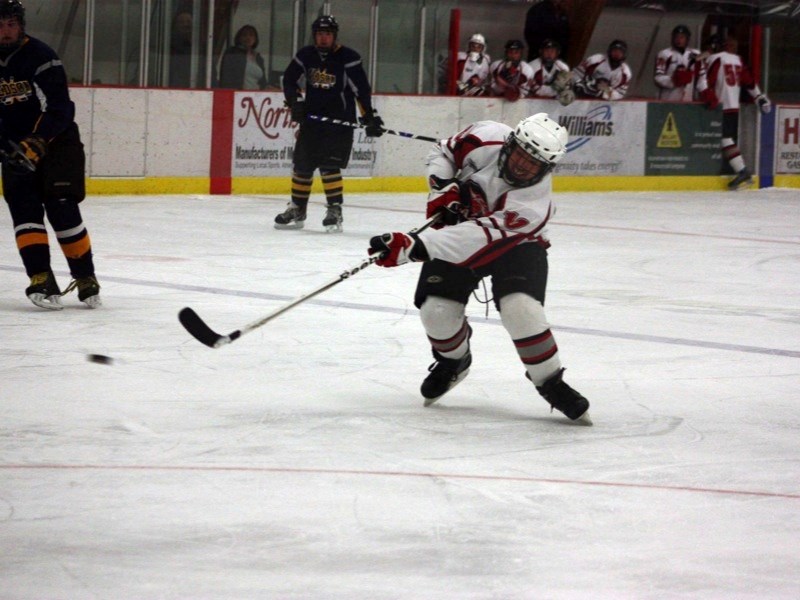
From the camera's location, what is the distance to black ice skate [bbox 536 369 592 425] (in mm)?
4254

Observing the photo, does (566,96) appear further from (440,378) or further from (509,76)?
(440,378)

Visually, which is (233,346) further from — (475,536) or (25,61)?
(475,536)

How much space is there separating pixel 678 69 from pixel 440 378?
11.1 m

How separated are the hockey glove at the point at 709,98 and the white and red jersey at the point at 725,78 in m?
0.03

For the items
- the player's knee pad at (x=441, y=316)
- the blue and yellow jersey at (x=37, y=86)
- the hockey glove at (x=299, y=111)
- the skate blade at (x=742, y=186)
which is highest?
the hockey glove at (x=299, y=111)

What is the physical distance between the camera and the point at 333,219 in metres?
9.66

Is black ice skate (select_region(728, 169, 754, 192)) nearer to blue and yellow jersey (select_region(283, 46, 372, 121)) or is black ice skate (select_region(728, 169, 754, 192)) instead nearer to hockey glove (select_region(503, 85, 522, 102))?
hockey glove (select_region(503, 85, 522, 102))

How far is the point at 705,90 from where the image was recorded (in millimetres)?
14812

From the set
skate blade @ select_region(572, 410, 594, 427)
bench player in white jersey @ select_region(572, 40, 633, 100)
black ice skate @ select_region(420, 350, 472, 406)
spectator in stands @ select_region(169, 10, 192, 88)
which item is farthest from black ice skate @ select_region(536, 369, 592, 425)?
bench player in white jersey @ select_region(572, 40, 633, 100)

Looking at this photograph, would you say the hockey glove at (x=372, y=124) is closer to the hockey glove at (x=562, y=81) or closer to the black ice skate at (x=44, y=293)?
the black ice skate at (x=44, y=293)

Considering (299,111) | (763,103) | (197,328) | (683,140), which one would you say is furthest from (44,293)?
(763,103)

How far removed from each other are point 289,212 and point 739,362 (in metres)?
4.80

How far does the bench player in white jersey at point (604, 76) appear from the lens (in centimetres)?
1424

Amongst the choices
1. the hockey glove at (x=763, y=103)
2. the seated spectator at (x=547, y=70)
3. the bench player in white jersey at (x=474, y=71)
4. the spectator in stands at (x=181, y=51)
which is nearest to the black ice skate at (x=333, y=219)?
the spectator in stands at (x=181, y=51)
